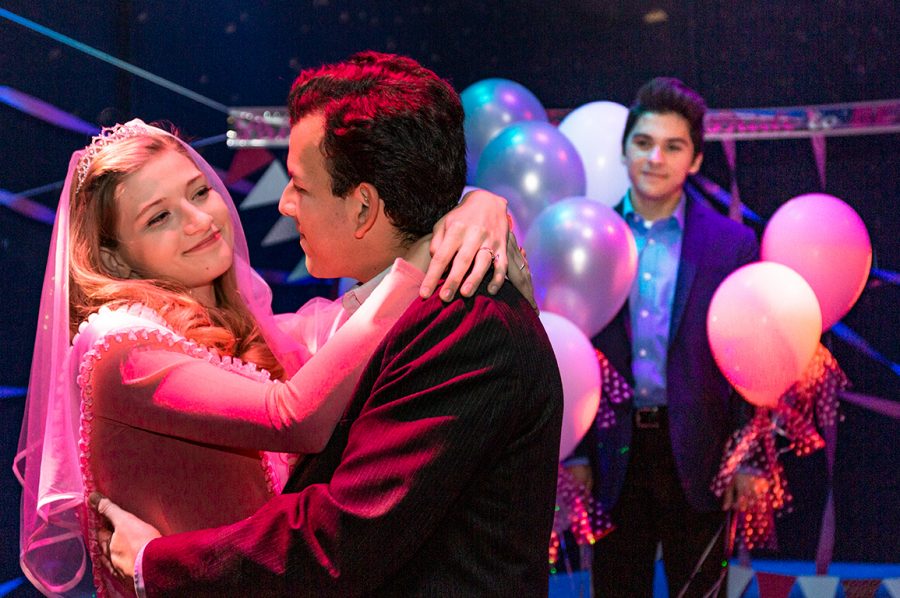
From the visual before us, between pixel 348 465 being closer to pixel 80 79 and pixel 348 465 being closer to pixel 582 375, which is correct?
pixel 582 375

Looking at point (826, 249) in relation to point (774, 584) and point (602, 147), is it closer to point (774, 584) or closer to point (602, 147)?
point (602, 147)

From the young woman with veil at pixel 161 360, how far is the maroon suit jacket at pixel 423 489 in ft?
0.38

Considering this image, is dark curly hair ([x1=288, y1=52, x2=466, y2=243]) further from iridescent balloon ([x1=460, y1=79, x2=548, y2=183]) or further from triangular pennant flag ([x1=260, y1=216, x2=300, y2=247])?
triangular pennant flag ([x1=260, y1=216, x2=300, y2=247])

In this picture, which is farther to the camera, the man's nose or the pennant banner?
the pennant banner

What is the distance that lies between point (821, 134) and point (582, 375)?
6.63 ft

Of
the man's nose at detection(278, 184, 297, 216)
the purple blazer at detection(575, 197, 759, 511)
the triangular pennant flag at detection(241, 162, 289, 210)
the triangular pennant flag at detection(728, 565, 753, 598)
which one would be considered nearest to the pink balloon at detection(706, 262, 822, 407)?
the purple blazer at detection(575, 197, 759, 511)

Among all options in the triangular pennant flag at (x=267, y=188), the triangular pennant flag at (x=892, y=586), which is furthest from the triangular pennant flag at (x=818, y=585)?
the triangular pennant flag at (x=267, y=188)

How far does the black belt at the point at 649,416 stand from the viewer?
350 cm

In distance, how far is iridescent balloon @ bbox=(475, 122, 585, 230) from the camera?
11.0 ft

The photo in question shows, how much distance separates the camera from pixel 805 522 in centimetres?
425

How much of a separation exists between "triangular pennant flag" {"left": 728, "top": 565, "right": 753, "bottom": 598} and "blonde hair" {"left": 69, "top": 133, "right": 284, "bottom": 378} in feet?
10.0

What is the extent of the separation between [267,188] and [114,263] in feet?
8.61

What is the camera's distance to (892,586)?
4.18 metres

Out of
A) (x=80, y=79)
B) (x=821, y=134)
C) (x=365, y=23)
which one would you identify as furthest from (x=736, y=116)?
(x=80, y=79)
